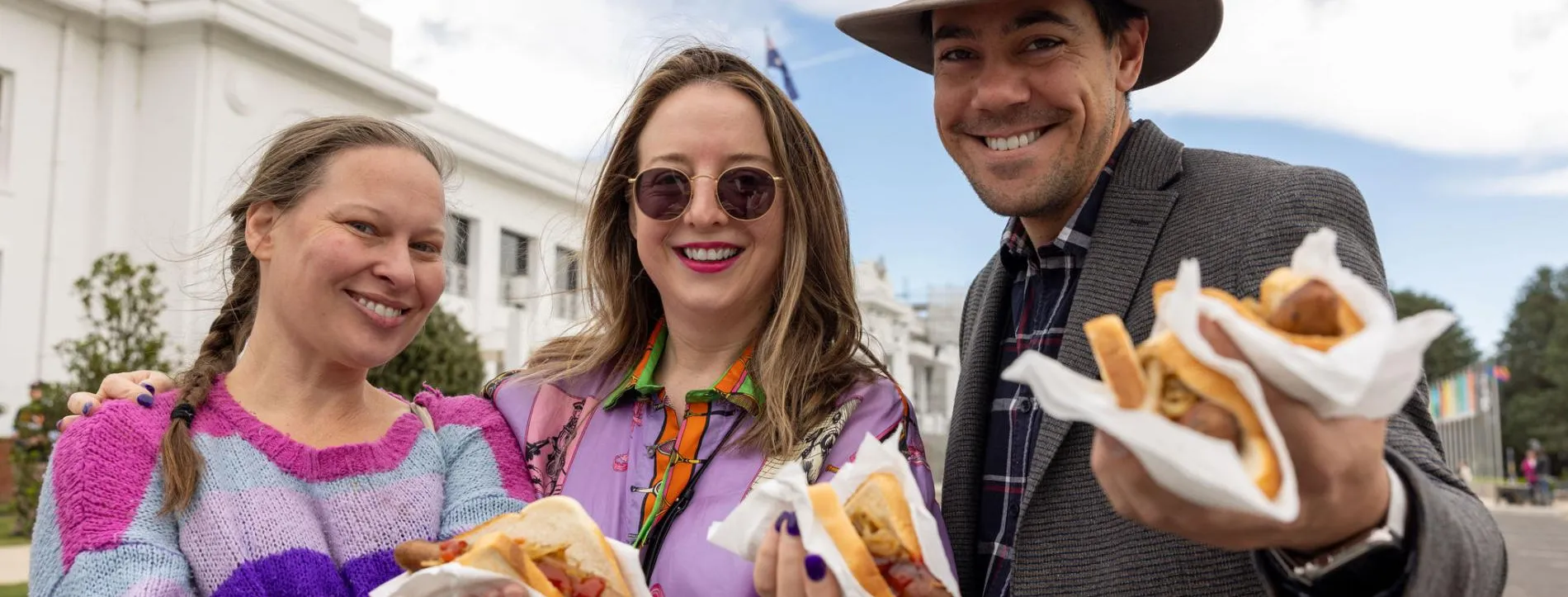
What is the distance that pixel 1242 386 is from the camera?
1538 millimetres

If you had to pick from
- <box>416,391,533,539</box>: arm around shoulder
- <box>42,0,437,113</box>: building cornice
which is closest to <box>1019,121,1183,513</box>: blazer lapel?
<box>416,391,533,539</box>: arm around shoulder

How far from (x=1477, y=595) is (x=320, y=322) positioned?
2448 mm

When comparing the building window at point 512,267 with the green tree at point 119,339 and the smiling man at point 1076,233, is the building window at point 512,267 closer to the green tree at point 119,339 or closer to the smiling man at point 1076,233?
the green tree at point 119,339

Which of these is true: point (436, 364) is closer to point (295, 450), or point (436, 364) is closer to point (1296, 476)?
point (295, 450)

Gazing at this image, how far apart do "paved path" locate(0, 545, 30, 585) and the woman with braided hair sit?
38.4ft

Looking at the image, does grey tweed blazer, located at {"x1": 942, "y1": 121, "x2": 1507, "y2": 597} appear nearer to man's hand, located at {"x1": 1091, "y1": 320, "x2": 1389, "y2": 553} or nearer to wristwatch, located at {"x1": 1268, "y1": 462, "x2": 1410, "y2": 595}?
wristwatch, located at {"x1": 1268, "y1": 462, "x2": 1410, "y2": 595}

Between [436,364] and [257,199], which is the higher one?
[257,199]

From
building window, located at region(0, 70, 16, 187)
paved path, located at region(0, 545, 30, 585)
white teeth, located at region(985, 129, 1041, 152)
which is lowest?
paved path, located at region(0, 545, 30, 585)

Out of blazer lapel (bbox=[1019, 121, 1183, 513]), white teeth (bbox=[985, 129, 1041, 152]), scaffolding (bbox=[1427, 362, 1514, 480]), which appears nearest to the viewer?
blazer lapel (bbox=[1019, 121, 1183, 513])

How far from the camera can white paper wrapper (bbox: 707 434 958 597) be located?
7.04 feet

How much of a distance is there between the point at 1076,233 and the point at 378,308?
1813 mm

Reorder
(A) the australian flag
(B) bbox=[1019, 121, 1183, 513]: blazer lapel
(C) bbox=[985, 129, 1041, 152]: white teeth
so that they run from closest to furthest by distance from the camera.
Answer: (B) bbox=[1019, 121, 1183, 513]: blazer lapel
(C) bbox=[985, 129, 1041, 152]: white teeth
(A) the australian flag

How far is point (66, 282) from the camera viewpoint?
67.5 ft

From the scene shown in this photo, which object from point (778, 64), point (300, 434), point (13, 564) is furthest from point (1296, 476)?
point (778, 64)
